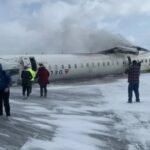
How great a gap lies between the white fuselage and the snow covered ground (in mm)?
13546

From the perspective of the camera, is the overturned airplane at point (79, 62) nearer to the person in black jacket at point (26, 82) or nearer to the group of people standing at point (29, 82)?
the group of people standing at point (29, 82)

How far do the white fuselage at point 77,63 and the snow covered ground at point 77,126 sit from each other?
13.5 meters

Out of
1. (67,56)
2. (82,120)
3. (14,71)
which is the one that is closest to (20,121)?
(82,120)

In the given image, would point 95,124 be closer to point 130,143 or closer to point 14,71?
point 130,143

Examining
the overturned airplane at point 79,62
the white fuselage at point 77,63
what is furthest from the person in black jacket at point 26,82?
the white fuselage at point 77,63

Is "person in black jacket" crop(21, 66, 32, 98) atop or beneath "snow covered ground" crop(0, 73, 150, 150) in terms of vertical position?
atop

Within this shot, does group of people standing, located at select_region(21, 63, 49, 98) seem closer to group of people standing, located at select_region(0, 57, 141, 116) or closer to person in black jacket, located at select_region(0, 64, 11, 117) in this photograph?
group of people standing, located at select_region(0, 57, 141, 116)

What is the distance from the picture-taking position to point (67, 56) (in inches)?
1510

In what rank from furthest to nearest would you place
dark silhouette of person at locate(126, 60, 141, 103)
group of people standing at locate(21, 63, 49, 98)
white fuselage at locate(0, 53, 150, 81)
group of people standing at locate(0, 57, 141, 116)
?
white fuselage at locate(0, 53, 150, 81), group of people standing at locate(21, 63, 49, 98), dark silhouette of person at locate(126, 60, 141, 103), group of people standing at locate(0, 57, 141, 116)

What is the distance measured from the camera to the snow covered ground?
435 inches

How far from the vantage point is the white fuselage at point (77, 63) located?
33.4 meters

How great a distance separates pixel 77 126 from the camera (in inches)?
533

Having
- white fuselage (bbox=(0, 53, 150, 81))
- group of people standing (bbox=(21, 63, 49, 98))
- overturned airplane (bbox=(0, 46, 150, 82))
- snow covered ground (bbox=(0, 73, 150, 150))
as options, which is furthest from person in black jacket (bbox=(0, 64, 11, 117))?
white fuselage (bbox=(0, 53, 150, 81))

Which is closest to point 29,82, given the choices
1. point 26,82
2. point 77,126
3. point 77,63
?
point 26,82
